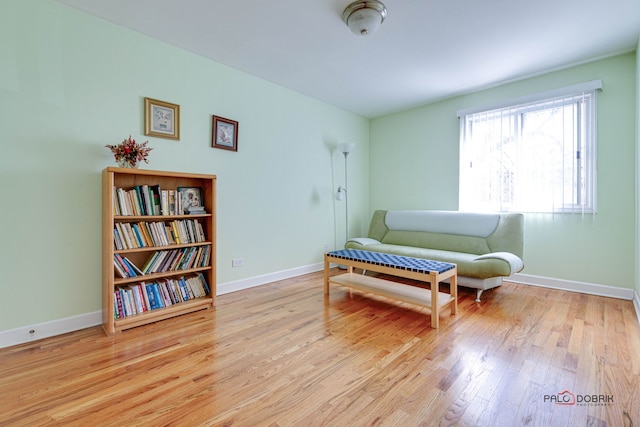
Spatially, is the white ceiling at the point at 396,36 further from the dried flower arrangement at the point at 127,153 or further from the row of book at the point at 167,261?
the row of book at the point at 167,261

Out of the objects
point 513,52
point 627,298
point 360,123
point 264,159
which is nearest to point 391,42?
point 513,52

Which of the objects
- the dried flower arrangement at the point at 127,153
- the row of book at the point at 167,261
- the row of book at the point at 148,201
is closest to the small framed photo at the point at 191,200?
the row of book at the point at 148,201

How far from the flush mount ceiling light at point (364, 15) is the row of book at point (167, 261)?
2340 millimetres

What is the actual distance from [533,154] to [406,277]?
93.9 inches

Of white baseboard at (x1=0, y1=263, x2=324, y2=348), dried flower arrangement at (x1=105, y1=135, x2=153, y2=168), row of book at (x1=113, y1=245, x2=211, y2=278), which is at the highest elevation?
dried flower arrangement at (x1=105, y1=135, x2=153, y2=168)

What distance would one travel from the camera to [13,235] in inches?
78.7

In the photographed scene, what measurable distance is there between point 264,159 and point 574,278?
152 inches

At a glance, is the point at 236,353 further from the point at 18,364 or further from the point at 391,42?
the point at 391,42

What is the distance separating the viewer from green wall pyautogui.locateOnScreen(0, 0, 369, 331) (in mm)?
2014

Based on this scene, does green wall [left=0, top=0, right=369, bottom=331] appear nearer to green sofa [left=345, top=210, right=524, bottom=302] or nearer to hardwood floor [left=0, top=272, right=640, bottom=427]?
hardwood floor [left=0, top=272, right=640, bottom=427]

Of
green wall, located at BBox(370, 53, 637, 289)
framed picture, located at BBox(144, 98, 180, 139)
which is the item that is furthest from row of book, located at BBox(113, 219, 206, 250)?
green wall, located at BBox(370, 53, 637, 289)

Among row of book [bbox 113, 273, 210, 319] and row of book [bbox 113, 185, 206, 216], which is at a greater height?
row of book [bbox 113, 185, 206, 216]

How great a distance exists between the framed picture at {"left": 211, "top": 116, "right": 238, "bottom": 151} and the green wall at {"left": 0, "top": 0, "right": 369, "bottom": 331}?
0.23 ft

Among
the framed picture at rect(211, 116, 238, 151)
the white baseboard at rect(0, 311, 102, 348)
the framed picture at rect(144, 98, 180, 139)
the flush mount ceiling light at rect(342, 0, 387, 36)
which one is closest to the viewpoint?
the white baseboard at rect(0, 311, 102, 348)
